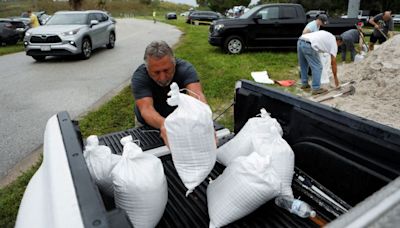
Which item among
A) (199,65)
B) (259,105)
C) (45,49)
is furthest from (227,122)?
(45,49)

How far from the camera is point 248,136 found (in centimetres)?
224

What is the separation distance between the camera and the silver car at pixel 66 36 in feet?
33.2

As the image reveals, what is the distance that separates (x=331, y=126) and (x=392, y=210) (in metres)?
1.27

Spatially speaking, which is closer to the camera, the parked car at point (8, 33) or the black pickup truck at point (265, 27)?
the black pickup truck at point (265, 27)

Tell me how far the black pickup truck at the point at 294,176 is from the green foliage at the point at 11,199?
1.13 meters

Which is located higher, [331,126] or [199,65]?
[331,126]

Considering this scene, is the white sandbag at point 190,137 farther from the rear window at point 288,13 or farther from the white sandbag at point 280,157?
the rear window at point 288,13

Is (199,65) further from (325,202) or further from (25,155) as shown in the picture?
(325,202)

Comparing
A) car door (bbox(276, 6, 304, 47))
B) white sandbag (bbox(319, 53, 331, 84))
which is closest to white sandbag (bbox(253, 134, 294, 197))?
white sandbag (bbox(319, 53, 331, 84))

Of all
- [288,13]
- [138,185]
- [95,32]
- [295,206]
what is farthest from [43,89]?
[288,13]

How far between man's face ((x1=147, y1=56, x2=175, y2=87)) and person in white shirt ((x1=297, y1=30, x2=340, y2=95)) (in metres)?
4.16

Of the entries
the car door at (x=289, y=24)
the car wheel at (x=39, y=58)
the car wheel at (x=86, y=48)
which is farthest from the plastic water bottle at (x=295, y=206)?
the car wheel at (x=39, y=58)

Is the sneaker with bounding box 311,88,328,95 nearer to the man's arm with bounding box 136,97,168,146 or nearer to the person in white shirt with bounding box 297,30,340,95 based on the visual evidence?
the person in white shirt with bounding box 297,30,340,95

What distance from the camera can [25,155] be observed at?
3.98 m
